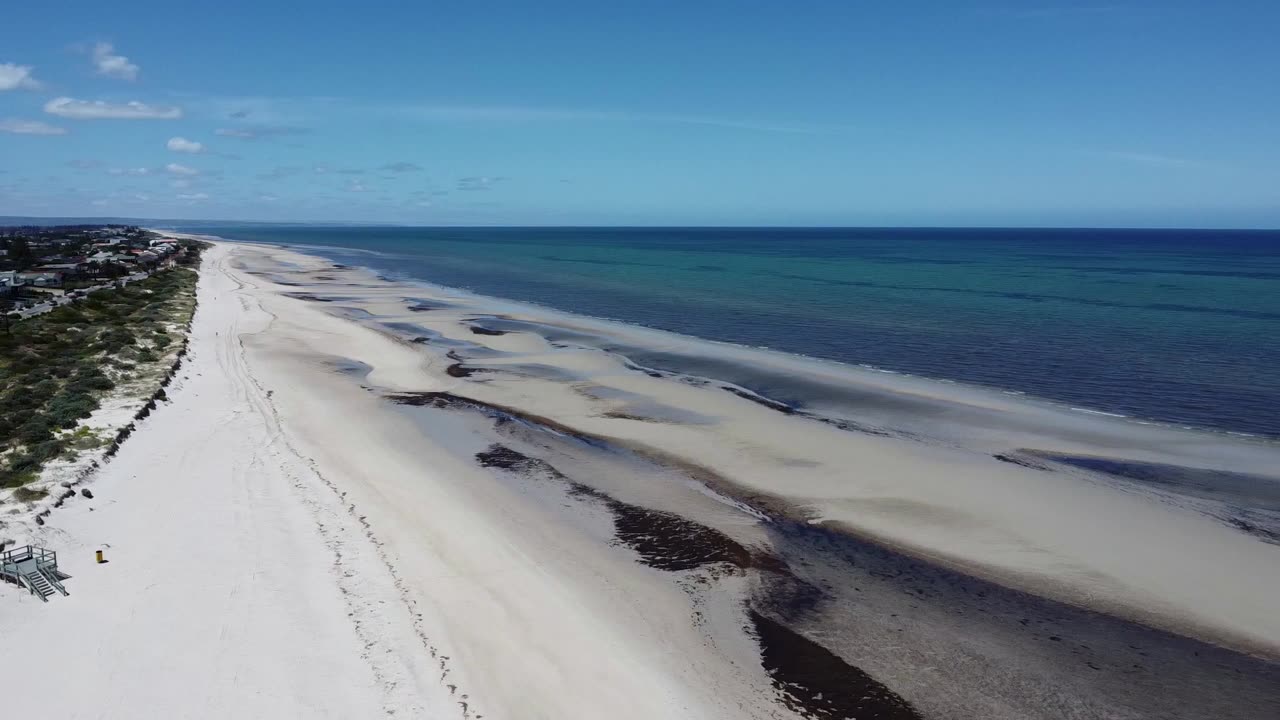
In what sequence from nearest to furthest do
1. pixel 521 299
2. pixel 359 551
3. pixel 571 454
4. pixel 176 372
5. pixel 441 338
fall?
pixel 359 551 → pixel 571 454 → pixel 176 372 → pixel 441 338 → pixel 521 299

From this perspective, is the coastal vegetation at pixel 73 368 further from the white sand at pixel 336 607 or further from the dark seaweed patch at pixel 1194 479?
the dark seaweed patch at pixel 1194 479

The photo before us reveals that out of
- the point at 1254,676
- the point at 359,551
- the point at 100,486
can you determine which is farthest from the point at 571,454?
the point at 1254,676

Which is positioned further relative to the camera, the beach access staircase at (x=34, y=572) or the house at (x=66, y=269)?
the house at (x=66, y=269)

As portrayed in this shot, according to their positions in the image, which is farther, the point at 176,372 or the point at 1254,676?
the point at 176,372

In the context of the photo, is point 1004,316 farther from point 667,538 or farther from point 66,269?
point 66,269

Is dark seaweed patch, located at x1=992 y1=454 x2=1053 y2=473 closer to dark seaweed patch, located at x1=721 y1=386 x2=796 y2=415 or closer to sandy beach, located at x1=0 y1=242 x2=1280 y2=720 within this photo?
sandy beach, located at x1=0 y1=242 x2=1280 y2=720

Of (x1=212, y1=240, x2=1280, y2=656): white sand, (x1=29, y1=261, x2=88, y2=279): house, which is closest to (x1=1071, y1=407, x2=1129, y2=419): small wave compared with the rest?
(x1=212, y1=240, x2=1280, y2=656): white sand

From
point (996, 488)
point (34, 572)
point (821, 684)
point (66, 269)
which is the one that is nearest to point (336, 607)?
point (34, 572)

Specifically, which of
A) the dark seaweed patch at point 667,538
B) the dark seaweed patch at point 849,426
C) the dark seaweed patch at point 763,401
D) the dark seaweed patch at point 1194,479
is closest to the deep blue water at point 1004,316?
the dark seaweed patch at point 1194,479

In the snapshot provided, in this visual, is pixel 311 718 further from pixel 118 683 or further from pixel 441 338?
pixel 441 338
